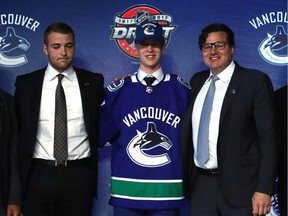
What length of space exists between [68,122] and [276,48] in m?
1.53

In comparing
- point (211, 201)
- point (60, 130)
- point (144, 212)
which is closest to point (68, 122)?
point (60, 130)

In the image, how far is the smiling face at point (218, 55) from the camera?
2615 millimetres

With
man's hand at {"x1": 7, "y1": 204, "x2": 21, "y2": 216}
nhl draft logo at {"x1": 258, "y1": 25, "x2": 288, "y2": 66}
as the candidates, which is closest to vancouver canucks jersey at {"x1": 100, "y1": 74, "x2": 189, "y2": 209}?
man's hand at {"x1": 7, "y1": 204, "x2": 21, "y2": 216}

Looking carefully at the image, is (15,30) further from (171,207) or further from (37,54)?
(171,207)

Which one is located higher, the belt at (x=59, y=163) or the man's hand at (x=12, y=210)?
the belt at (x=59, y=163)

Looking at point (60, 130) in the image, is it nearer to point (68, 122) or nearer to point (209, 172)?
point (68, 122)

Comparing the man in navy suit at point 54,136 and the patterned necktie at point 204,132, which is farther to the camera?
the man in navy suit at point 54,136

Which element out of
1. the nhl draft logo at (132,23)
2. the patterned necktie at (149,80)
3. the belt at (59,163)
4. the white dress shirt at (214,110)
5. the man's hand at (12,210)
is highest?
the nhl draft logo at (132,23)

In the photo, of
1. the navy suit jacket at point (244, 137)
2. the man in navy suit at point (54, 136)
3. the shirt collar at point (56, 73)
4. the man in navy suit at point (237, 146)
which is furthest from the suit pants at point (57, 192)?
the navy suit jacket at point (244, 137)

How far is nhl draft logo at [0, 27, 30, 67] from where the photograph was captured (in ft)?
11.5

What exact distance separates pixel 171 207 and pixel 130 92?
66 centimetres

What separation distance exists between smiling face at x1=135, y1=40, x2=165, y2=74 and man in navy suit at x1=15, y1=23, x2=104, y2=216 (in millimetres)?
353

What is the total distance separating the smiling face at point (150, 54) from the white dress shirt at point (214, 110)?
0.97 feet

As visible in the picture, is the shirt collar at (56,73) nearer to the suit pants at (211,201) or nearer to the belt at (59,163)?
the belt at (59,163)
